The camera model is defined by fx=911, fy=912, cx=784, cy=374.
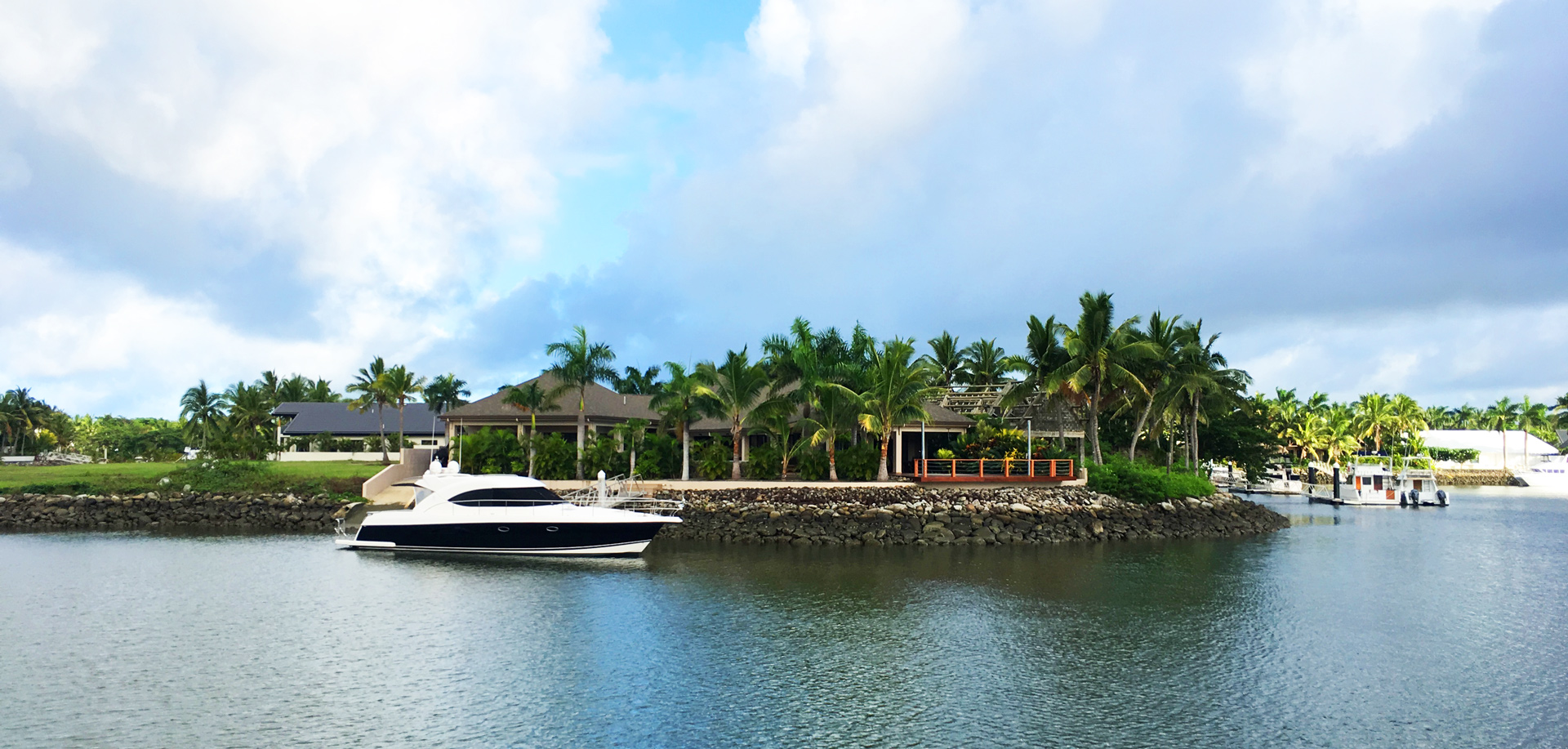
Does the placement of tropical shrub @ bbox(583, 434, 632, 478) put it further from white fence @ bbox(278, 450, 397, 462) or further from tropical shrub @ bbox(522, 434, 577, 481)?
white fence @ bbox(278, 450, 397, 462)

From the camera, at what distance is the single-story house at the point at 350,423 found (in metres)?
60.2

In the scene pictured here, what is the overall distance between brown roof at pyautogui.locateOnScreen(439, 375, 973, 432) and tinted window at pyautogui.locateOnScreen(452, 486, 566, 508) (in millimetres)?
11460

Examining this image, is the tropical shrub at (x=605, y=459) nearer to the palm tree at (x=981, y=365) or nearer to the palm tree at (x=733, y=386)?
the palm tree at (x=733, y=386)

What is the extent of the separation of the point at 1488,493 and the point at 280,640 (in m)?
82.0

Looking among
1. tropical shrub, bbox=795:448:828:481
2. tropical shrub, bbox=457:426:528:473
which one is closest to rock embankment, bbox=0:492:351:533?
tropical shrub, bbox=457:426:528:473

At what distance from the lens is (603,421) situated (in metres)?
43.5

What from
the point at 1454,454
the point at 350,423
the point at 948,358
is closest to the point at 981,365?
the point at 948,358

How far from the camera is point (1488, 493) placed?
69438 mm

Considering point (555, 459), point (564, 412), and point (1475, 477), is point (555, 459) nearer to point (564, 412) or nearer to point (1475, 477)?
point (564, 412)

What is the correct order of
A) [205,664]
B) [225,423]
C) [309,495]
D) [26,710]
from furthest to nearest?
[225,423], [309,495], [205,664], [26,710]

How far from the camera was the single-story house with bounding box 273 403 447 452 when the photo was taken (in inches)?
2371

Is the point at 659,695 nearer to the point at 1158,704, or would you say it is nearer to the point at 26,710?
the point at 1158,704

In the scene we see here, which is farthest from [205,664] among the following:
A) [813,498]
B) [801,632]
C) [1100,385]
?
[1100,385]

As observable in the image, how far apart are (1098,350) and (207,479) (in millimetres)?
41417
